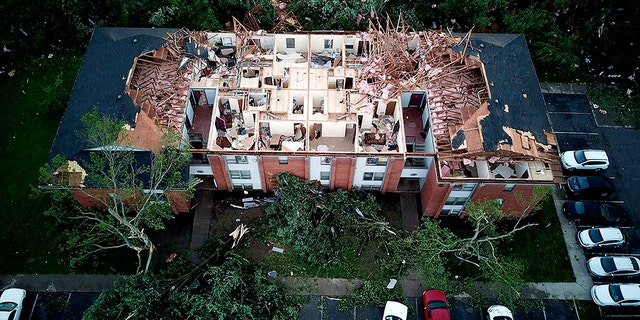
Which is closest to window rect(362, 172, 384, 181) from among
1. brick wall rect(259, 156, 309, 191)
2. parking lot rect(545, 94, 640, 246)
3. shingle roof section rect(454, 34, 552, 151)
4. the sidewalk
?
brick wall rect(259, 156, 309, 191)

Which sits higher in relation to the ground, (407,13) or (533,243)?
(407,13)

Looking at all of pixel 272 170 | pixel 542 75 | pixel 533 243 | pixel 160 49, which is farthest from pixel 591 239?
pixel 160 49

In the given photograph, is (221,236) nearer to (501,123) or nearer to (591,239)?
(501,123)

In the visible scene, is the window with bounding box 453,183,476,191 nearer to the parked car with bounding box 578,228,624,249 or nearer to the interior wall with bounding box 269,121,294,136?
the parked car with bounding box 578,228,624,249

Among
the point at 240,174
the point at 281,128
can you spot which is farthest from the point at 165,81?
the point at 281,128

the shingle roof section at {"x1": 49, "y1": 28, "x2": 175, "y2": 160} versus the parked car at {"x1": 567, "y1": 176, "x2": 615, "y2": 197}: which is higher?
the shingle roof section at {"x1": 49, "y1": 28, "x2": 175, "y2": 160}
